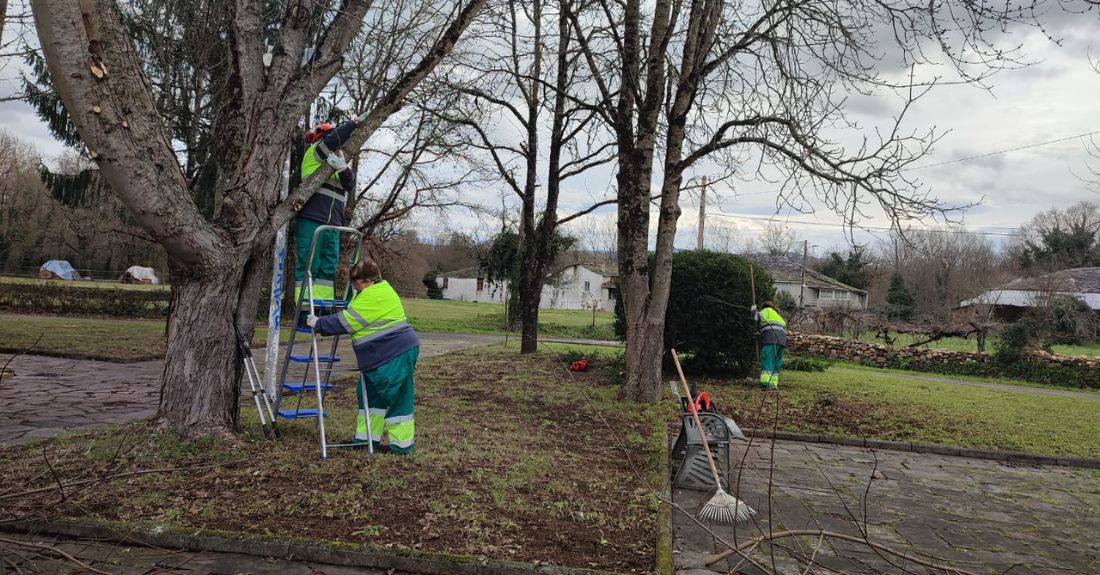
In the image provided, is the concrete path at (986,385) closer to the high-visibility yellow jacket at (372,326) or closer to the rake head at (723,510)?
the rake head at (723,510)

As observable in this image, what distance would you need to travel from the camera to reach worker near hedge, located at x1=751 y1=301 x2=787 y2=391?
453 inches

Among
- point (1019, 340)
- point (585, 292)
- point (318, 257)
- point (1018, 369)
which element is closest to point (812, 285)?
point (585, 292)

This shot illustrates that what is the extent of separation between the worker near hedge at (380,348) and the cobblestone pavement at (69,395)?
107 inches

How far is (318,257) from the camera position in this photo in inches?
250

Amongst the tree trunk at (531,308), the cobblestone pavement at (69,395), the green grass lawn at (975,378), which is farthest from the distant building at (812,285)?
the cobblestone pavement at (69,395)

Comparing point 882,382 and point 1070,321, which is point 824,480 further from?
point 1070,321

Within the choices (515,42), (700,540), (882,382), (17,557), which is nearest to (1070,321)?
(882,382)

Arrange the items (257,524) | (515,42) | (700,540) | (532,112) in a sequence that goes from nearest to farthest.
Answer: (257,524) < (700,540) < (515,42) < (532,112)

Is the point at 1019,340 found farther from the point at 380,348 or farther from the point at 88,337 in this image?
the point at 88,337

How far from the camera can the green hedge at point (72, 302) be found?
67.7 ft

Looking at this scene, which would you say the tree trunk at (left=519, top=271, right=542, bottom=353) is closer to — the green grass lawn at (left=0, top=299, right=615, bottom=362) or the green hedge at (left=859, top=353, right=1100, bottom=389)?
the green grass lawn at (left=0, top=299, right=615, bottom=362)

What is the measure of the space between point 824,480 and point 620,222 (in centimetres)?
513

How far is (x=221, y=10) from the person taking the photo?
7988 millimetres

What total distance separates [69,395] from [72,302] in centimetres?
1552
